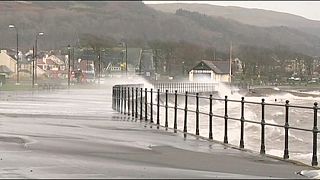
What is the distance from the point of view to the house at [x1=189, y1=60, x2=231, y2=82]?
64500 millimetres

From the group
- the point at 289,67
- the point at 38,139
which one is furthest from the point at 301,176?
the point at 289,67

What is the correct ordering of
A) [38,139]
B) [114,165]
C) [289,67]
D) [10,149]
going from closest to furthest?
1. [114,165]
2. [10,149]
3. [38,139]
4. [289,67]

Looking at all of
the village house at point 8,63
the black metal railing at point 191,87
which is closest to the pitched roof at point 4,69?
the village house at point 8,63

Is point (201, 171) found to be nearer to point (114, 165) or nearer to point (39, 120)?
point (114, 165)

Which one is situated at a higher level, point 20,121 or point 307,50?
point 307,50

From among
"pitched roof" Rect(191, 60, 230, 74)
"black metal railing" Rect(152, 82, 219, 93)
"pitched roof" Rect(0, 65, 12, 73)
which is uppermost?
"pitched roof" Rect(191, 60, 230, 74)

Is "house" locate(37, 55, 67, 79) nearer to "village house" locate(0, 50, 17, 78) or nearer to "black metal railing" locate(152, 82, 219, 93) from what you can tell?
"village house" locate(0, 50, 17, 78)

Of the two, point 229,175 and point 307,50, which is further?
point 307,50

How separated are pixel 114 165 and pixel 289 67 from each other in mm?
15319

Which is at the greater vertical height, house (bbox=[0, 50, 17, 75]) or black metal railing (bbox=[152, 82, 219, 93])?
house (bbox=[0, 50, 17, 75])

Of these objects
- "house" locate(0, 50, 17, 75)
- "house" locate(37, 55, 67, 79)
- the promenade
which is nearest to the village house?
"house" locate(0, 50, 17, 75)

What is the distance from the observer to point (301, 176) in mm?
10125

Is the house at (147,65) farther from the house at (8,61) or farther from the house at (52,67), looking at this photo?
the house at (8,61)

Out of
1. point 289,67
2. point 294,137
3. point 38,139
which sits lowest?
point 294,137
